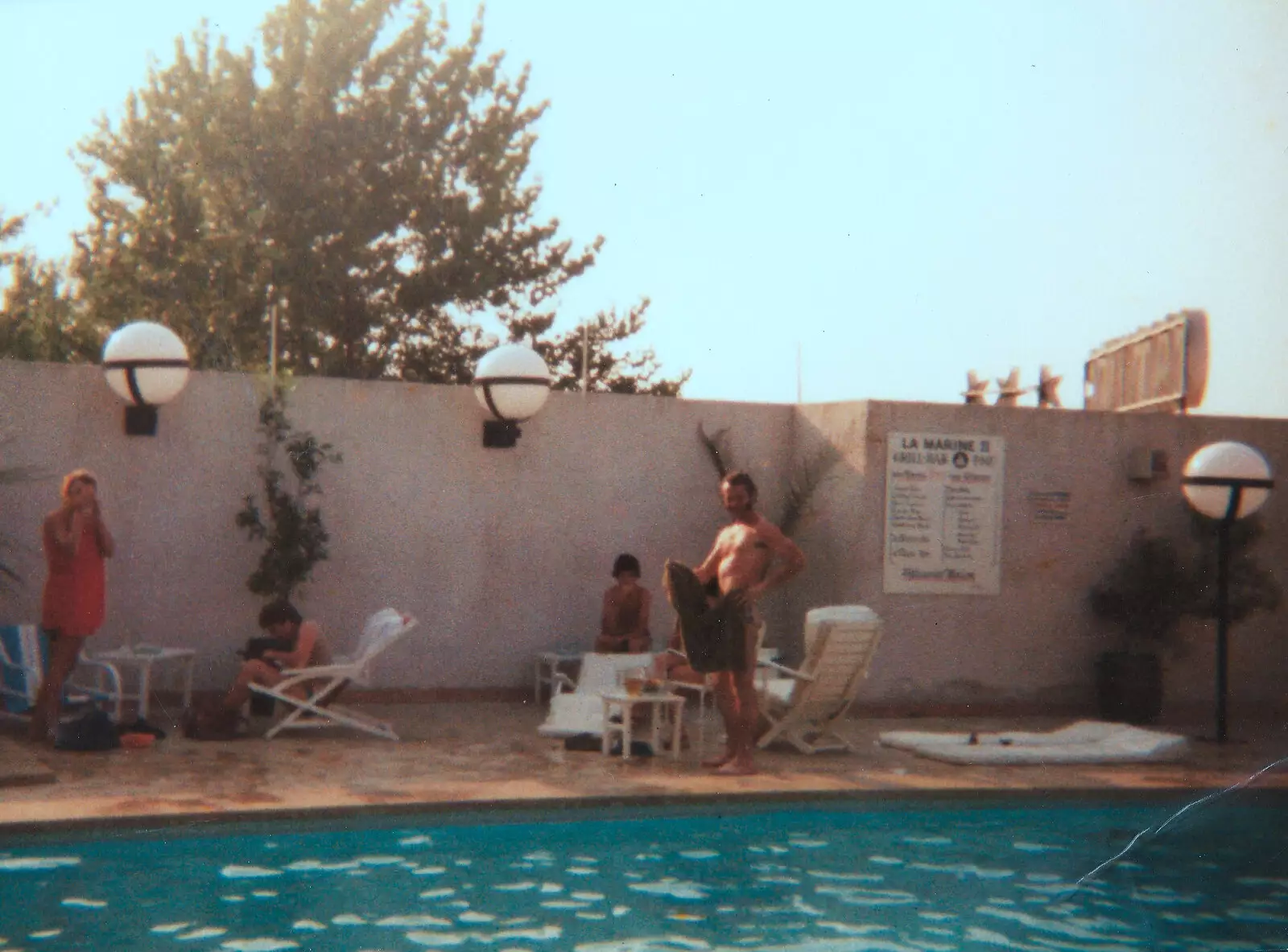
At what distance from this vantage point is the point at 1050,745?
33.7 ft

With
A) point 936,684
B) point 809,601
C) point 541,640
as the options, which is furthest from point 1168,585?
point 541,640

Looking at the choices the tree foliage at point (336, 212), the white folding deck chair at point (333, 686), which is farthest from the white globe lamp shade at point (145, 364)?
the tree foliage at point (336, 212)

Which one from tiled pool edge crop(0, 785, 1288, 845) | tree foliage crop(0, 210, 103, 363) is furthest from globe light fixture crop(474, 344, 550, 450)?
tree foliage crop(0, 210, 103, 363)

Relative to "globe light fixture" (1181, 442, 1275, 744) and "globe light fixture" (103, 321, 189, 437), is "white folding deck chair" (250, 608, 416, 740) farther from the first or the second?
"globe light fixture" (1181, 442, 1275, 744)

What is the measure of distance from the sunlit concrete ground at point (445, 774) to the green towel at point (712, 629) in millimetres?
616

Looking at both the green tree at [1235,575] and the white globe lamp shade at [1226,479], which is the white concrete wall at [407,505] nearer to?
the white globe lamp shade at [1226,479]

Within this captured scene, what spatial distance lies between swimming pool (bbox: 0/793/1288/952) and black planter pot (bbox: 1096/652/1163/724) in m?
3.62

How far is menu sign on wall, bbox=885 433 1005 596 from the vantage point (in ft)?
39.0

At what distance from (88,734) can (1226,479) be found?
728cm

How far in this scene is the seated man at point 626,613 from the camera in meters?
11.3

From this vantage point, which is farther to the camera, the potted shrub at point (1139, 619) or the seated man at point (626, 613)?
the potted shrub at point (1139, 619)

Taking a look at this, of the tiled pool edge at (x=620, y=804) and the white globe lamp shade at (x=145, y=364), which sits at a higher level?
the white globe lamp shade at (x=145, y=364)

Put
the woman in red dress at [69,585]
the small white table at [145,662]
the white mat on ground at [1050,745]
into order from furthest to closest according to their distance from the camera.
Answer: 1. the small white table at [145,662]
2. the white mat on ground at [1050,745]
3. the woman in red dress at [69,585]

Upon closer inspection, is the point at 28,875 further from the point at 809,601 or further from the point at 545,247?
the point at 545,247
